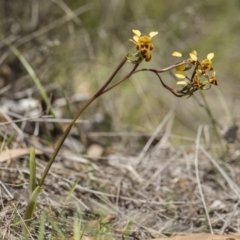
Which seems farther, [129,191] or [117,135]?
[117,135]

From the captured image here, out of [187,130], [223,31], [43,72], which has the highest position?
[223,31]

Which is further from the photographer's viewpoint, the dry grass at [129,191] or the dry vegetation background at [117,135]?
the dry vegetation background at [117,135]

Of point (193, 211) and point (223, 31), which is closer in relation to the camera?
point (193, 211)

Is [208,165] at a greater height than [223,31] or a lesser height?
lesser

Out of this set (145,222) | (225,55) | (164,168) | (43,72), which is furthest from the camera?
(225,55)

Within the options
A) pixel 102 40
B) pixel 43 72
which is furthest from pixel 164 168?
pixel 102 40

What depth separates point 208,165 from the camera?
6.45 feet

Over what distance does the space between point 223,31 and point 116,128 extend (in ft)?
5.02

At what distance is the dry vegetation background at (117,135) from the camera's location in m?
1.50

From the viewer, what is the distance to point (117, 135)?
228 cm

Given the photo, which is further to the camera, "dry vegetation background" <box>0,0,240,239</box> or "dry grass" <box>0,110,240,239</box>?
"dry vegetation background" <box>0,0,240,239</box>

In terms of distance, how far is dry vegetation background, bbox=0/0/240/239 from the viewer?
1.50 m

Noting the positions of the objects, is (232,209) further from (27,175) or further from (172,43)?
(172,43)

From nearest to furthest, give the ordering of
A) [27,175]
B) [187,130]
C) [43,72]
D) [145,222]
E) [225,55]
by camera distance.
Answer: [145,222] → [27,175] → [43,72] → [187,130] → [225,55]
